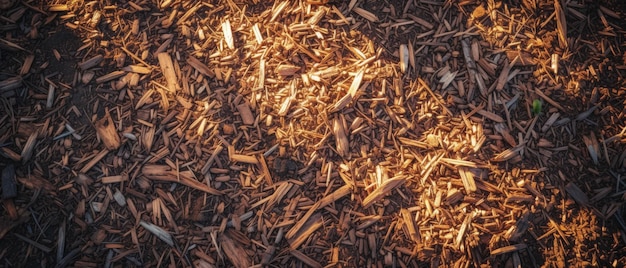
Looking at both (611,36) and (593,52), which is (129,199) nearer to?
(593,52)

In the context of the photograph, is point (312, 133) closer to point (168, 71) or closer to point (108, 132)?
point (168, 71)

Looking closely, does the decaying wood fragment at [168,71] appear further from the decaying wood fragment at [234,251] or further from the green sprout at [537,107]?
the green sprout at [537,107]


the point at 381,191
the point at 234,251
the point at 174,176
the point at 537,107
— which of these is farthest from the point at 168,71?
the point at 537,107

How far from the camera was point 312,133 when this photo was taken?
2223 millimetres

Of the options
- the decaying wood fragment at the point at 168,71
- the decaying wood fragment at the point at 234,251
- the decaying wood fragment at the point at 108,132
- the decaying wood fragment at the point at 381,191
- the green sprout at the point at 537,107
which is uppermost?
the decaying wood fragment at the point at 168,71

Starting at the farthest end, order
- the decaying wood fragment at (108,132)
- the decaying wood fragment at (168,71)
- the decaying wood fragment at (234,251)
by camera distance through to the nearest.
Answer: the decaying wood fragment at (168,71) → the decaying wood fragment at (108,132) → the decaying wood fragment at (234,251)

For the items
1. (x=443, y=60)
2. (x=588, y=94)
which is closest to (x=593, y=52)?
(x=588, y=94)

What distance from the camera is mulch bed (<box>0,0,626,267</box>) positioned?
2.11 meters

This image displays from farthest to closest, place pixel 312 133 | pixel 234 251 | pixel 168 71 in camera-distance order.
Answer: pixel 168 71, pixel 312 133, pixel 234 251

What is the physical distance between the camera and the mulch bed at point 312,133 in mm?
2107

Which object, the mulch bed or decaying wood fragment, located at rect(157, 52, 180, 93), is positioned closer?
the mulch bed

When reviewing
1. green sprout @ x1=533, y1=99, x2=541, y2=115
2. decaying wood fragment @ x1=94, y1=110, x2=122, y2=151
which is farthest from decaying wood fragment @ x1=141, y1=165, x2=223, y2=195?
green sprout @ x1=533, y1=99, x2=541, y2=115

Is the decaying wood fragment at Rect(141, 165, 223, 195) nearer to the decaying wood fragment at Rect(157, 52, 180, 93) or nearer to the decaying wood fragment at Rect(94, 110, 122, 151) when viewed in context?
the decaying wood fragment at Rect(94, 110, 122, 151)

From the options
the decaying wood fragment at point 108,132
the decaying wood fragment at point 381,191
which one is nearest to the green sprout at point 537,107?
the decaying wood fragment at point 381,191
